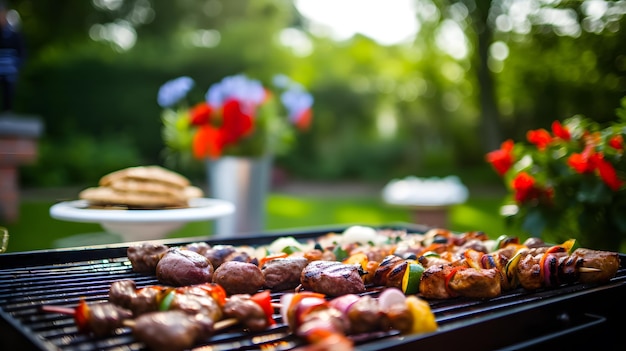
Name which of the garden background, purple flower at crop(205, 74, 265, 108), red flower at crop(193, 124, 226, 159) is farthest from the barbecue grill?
the garden background

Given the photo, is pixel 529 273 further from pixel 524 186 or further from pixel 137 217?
pixel 137 217

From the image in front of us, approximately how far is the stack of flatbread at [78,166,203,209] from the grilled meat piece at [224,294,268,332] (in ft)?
6.36

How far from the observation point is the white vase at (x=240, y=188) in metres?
4.64

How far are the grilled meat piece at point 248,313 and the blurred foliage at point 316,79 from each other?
8.93m

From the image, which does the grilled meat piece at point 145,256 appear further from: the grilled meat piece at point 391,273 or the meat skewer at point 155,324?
the grilled meat piece at point 391,273

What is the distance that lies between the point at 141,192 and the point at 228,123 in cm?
134

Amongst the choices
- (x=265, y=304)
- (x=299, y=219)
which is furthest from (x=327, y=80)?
(x=265, y=304)

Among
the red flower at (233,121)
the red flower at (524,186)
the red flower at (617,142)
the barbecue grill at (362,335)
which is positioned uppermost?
the red flower at (233,121)

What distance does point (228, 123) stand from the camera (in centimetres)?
456

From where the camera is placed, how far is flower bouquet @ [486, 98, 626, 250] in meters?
3.14

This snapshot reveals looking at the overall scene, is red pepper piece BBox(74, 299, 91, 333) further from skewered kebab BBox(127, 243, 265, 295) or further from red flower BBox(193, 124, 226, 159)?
red flower BBox(193, 124, 226, 159)

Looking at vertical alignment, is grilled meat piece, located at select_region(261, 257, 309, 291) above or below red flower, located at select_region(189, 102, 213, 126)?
below

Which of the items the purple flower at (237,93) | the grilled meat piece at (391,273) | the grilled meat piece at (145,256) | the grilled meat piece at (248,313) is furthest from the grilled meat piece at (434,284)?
the purple flower at (237,93)

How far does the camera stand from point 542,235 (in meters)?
3.53
